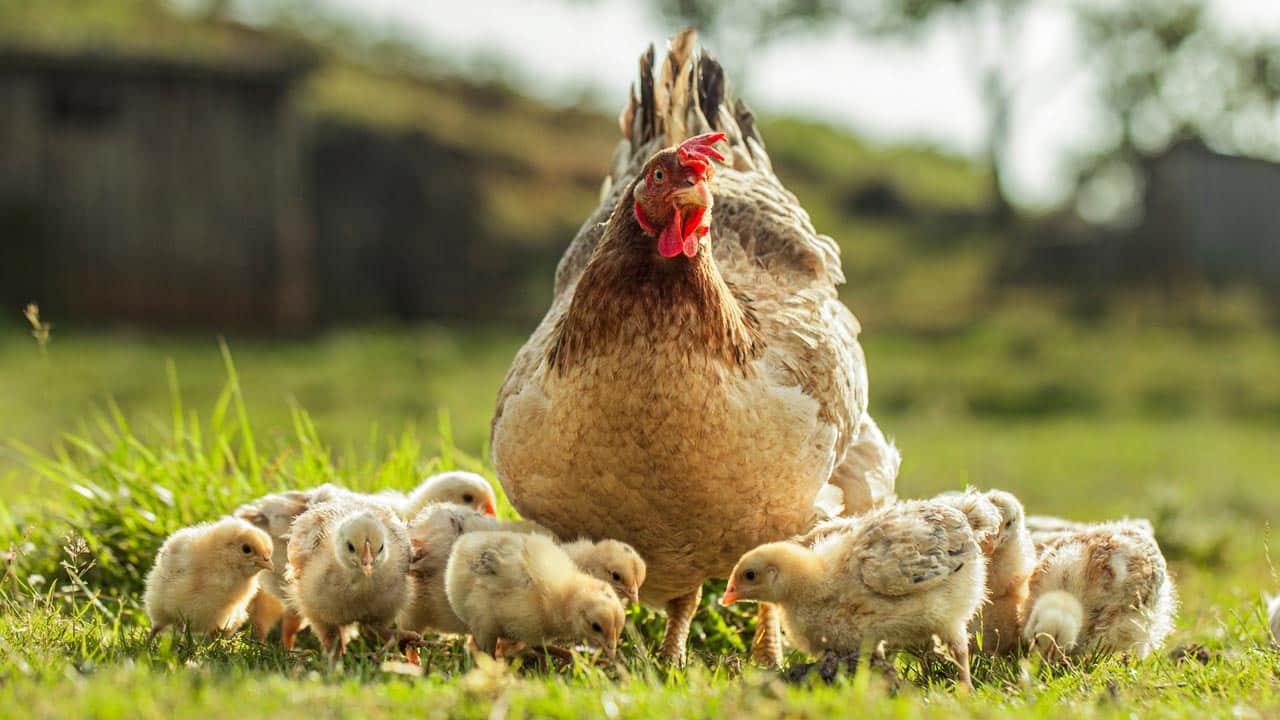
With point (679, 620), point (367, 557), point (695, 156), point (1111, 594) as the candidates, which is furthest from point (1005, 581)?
point (367, 557)

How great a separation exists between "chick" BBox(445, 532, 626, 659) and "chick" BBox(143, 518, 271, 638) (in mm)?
914

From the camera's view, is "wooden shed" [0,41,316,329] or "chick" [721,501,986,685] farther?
"wooden shed" [0,41,316,329]

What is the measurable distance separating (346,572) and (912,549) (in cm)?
207

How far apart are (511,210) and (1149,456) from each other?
45.2 ft

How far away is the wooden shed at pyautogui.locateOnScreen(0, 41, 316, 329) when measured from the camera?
18.8m

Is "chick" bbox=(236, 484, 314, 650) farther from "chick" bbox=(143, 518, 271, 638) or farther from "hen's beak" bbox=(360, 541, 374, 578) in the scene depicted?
"hen's beak" bbox=(360, 541, 374, 578)

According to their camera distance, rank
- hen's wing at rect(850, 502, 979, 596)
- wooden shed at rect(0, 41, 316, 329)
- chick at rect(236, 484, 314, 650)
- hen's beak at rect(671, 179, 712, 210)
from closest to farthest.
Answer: hen's wing at rect(850, 502, 979, 596), hen's beak at rect(671, 179, 712, 210), chick at rect(236, 484, 314, 650), wooden shed at rect(0, 41, 316, 329)

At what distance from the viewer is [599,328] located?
176 inches

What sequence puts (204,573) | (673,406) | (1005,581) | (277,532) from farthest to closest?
(277,532)
(1005,581)
(204,573)
(673,406)

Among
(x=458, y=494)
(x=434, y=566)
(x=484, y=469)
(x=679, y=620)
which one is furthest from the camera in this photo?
(x=484, y=469)

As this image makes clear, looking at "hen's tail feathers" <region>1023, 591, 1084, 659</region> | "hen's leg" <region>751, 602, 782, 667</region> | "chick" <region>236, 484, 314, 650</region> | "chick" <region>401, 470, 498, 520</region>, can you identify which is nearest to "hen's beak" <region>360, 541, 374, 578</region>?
"chick" <region>236, 484, 314, 650</region>

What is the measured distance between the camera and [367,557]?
4.39 metres

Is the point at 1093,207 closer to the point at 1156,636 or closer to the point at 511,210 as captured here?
the point at 511,210

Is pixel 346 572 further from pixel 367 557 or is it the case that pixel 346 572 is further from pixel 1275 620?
pixel 1275 620
